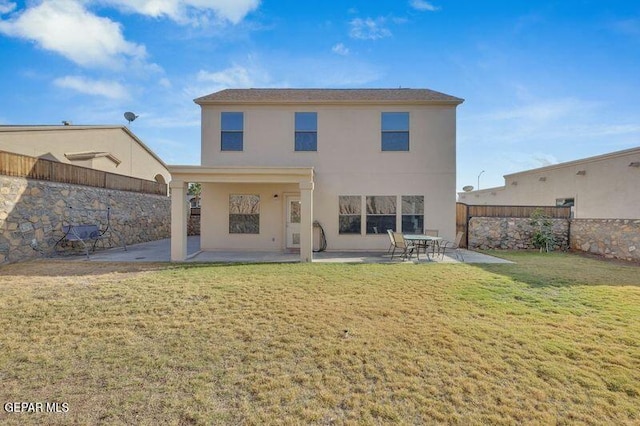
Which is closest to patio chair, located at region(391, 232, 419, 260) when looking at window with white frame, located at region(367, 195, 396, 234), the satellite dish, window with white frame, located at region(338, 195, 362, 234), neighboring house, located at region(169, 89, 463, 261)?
neighboring house, located at region(169, 89, 463, 261)

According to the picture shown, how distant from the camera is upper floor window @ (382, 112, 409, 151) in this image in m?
12.0

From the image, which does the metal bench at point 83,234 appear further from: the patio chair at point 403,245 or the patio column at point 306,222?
the patio chair at point 403,245

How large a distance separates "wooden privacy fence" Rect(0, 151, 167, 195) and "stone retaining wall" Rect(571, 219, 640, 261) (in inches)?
792

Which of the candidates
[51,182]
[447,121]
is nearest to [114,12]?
[51,182]

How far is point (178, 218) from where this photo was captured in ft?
31.1

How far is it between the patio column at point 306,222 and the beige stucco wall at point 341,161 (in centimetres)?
229

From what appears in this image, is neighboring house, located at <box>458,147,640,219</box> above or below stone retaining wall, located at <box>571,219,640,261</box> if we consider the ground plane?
above

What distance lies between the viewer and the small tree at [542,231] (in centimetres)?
1270

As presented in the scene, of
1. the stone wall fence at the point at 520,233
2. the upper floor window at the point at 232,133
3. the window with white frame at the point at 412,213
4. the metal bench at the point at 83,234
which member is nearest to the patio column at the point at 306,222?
the upper floor window at the point at 232,133

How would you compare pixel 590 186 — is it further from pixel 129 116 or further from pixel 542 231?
pixel 129 116

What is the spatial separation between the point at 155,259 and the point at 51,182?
4350 millimetres
